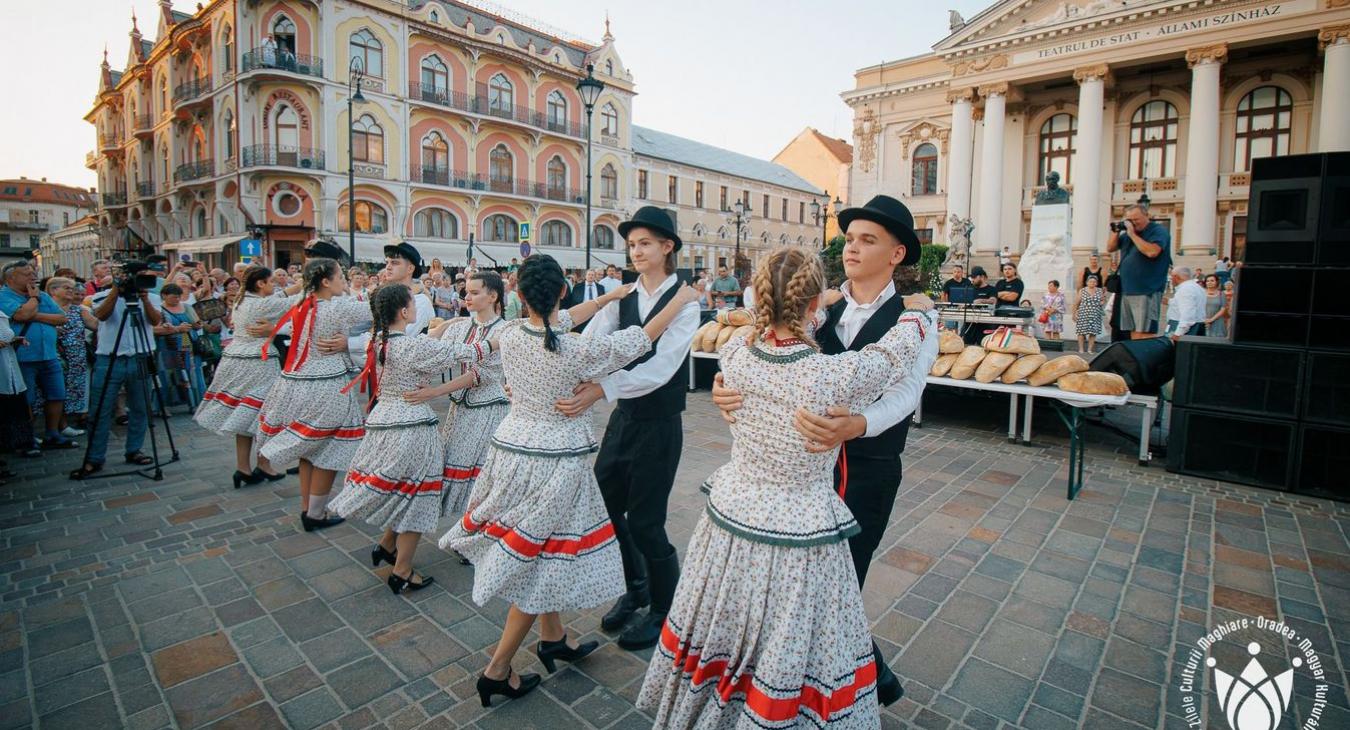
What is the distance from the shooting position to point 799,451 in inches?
82.3

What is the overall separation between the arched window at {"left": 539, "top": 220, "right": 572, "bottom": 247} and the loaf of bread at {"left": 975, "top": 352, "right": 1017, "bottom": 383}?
32.4m

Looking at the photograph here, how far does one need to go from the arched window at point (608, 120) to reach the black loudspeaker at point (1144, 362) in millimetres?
35898

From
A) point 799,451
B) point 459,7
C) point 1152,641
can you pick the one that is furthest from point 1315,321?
point 459,7

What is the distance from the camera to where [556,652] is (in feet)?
10.3

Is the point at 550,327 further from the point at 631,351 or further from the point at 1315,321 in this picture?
the point at 1315,321

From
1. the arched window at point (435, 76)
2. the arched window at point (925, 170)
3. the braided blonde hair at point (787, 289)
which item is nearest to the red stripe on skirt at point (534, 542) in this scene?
the braided blonde hair at point (787, 289)

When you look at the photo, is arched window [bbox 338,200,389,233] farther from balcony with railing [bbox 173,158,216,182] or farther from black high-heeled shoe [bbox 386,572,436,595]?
black high-heeled shoe [bbox 386,572,436,595]

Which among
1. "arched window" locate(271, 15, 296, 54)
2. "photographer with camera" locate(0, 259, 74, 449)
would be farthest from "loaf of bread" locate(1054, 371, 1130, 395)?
"arched window" locate(271, 15, 296, 54)

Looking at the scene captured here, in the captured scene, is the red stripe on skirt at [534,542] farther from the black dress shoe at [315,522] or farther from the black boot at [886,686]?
the black dress shoe at [315,522]

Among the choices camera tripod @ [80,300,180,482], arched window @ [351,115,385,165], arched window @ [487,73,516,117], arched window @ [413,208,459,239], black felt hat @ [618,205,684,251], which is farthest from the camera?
arched window @ [487,73,516,117]

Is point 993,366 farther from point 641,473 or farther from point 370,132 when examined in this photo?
point 370,132

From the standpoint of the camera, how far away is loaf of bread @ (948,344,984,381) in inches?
300

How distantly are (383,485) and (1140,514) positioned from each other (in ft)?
19.0

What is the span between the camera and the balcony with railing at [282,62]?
27.5 m
